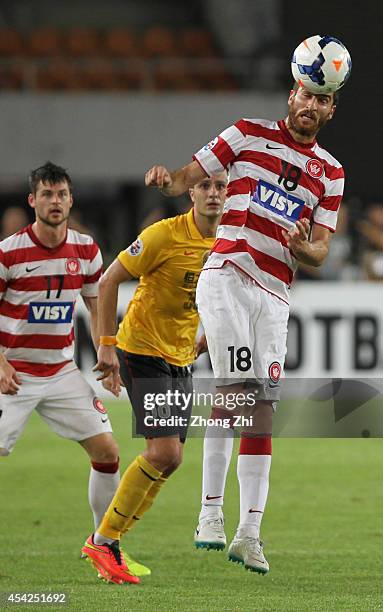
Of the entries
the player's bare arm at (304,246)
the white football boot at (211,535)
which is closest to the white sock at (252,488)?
the white football boot at (211,535)

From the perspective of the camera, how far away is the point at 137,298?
21.7 feet

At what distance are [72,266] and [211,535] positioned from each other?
168 centimetres

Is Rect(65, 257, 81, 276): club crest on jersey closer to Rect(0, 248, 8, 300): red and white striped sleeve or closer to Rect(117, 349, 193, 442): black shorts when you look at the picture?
Rect(0, 248, 8, 300): red and white striped sleeve

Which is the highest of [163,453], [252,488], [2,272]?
[2,272]

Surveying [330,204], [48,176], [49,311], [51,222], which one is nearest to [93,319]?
[49,311]

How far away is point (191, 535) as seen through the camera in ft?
25.1

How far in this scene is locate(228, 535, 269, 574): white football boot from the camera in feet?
18.5

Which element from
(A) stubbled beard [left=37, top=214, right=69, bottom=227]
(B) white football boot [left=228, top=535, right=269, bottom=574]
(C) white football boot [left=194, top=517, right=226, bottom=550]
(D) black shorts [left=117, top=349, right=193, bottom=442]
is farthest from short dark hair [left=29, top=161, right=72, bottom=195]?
(B) white football boot [left=228, top=535, right=269, bottom=574]

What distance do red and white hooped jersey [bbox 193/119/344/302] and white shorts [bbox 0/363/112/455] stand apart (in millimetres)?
1285

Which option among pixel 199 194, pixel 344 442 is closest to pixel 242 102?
pixel 344 442

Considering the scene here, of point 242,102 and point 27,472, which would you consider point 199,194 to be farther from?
point 242,102

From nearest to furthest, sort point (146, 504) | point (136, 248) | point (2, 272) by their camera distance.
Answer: point (136, 248) → point (146, 504) → point (2, 272)

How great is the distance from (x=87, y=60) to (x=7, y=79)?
1.70 metres

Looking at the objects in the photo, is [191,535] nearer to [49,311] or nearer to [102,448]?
[102,448]
